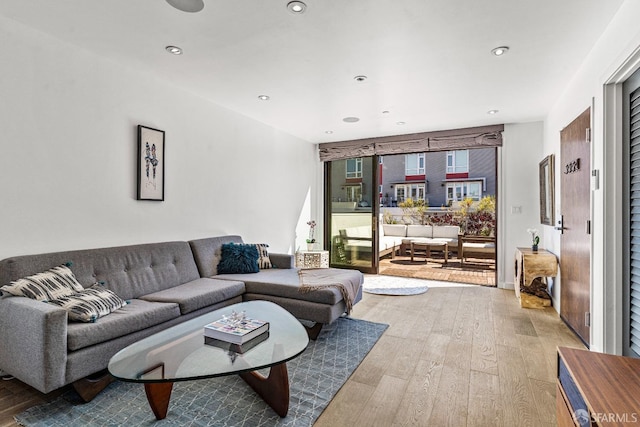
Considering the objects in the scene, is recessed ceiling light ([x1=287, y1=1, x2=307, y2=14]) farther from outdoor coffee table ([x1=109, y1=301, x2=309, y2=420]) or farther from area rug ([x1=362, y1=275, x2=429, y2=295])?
area rug ([x1=362, y1=275, x2=429, y2=295])

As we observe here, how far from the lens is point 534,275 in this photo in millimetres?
3705

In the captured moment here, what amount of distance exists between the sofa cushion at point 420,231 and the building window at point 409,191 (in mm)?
4835

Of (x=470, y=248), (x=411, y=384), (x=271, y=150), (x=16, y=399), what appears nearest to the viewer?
(x=16, y=399)

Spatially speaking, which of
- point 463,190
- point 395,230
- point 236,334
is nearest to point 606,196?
point 236,334

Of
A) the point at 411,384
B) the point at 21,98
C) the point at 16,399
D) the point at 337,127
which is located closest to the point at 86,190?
the point at 21,98

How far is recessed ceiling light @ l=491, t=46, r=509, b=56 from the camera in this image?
2.60 metres

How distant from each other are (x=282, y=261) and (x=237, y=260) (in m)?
0.60

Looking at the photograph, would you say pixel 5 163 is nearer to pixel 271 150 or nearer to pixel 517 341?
pixel 271 150

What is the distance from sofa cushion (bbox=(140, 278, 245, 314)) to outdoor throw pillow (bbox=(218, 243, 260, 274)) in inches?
13.3

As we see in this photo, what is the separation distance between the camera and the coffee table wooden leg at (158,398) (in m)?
1.78

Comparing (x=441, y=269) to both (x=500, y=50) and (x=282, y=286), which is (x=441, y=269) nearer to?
(x=282, y=286)

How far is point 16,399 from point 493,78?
433 cm

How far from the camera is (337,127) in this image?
16.5ft

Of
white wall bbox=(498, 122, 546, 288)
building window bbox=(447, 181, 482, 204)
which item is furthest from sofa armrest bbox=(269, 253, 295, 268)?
building window bbox=(447, 181, 482, 204)
